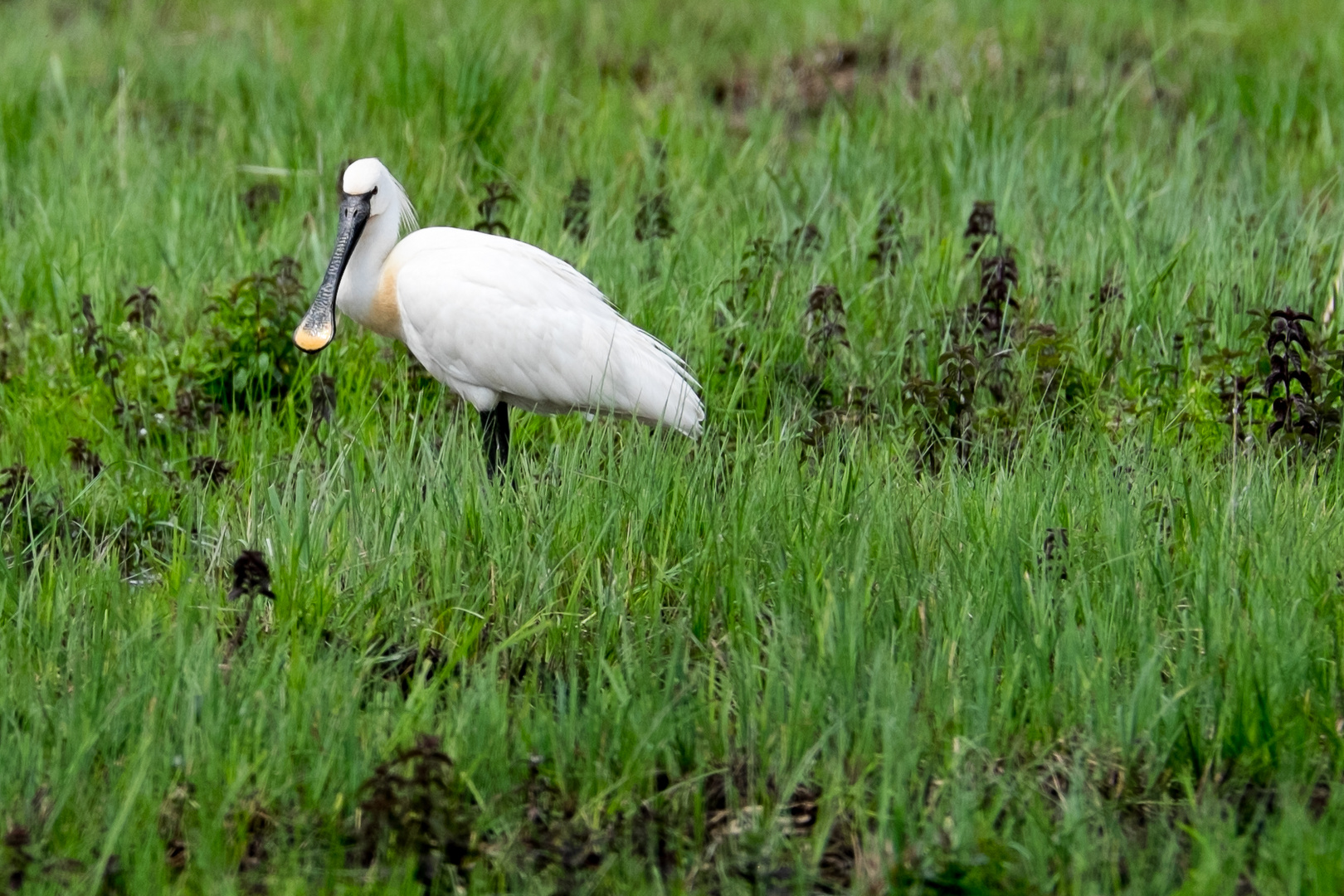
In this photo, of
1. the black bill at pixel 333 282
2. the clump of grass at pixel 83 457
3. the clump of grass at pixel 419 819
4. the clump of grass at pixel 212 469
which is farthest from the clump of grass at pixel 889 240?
the clump of grass at pixel 419 819

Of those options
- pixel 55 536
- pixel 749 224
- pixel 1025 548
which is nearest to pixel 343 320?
pixel 749 224

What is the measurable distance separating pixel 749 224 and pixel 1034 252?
40.4 inches

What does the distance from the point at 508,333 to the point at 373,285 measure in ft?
1.69

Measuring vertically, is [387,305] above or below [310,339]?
above

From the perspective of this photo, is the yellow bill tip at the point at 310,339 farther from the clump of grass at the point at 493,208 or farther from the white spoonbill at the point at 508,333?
the clump of grass at the point at 493,208

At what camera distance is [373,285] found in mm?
4887

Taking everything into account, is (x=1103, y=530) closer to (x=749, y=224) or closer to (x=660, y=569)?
(x=660, y=569)

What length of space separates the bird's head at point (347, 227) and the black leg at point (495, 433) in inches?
20.7

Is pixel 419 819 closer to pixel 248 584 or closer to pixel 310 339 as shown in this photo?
pixel 248 584

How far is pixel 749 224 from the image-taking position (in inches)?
234

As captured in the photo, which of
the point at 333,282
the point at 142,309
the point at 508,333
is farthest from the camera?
the point at 142,309

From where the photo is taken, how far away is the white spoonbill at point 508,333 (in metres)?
4.57

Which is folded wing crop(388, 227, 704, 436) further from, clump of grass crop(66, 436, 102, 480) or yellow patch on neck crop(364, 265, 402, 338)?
clump of grass crop(66, 436, 102, 480)

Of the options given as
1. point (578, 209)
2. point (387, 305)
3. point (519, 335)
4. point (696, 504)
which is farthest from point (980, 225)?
point (696, 504)
